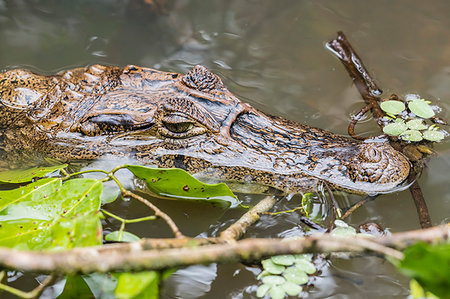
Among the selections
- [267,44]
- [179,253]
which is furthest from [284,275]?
[267,44]

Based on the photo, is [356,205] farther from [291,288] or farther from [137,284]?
[137,284]

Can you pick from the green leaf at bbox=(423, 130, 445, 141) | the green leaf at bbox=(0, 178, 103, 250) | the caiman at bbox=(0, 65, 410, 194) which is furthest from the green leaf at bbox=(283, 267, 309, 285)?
the green leaf at bbox=(423, 130, 445, 141)

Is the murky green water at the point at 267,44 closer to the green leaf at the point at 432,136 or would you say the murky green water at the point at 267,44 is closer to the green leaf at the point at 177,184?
the green leaf at the point at 432,136

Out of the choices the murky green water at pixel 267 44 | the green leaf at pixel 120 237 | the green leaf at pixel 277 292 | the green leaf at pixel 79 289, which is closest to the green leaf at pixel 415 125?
the murky green water at pixel 267 44

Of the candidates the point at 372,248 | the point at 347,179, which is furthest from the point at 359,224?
the point at 372,248

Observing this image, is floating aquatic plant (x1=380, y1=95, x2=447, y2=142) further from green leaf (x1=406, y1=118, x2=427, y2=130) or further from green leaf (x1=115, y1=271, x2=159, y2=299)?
green leaf (x1=115, y1=271, x2=159, y2=299)

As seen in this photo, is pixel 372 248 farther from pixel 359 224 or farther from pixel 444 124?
pixel 444 124
